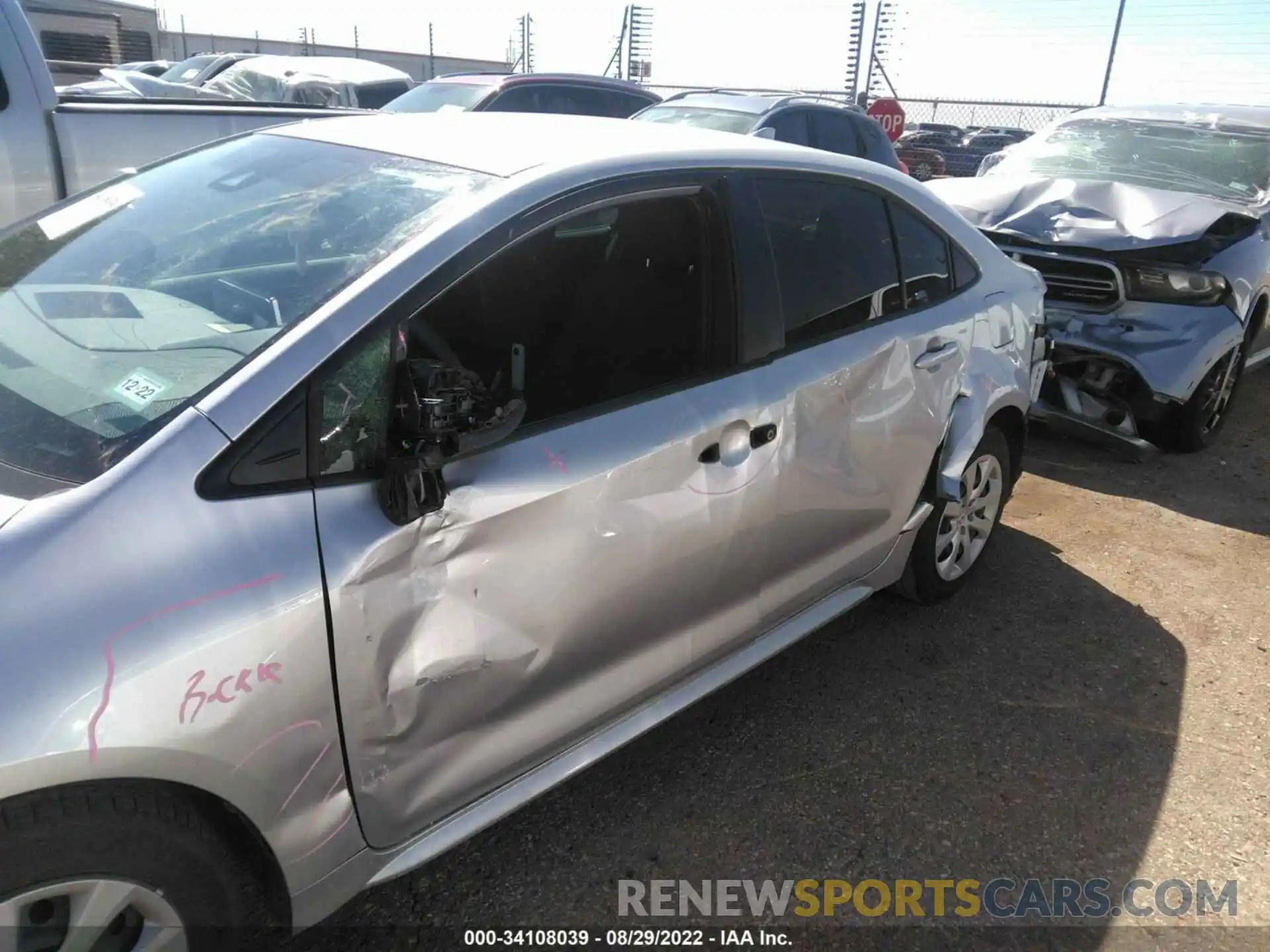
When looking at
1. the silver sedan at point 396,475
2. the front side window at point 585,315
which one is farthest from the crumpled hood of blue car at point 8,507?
the front side window at point 585,315

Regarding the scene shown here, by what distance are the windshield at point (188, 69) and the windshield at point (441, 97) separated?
6453 mm

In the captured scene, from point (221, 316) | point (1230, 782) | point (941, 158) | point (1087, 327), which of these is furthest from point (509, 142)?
point (941, 158)

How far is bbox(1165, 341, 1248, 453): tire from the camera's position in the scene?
530 cm

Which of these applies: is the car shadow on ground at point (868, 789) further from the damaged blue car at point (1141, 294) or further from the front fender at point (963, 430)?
the damaged blue car at point (1141, 294)

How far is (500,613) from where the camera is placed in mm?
1965

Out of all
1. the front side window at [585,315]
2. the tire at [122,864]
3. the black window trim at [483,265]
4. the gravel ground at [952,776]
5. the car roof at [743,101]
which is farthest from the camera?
the car roof at [743,101]

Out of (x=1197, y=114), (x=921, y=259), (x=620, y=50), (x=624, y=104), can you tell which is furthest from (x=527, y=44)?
(x=921, y=259)

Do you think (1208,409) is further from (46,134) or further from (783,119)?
(46,134)

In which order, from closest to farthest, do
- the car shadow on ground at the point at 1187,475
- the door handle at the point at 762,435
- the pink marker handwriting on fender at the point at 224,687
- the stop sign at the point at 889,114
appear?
the pink marker handwriting on fender at the point at 224,687
the door handle at the point at 762,435
the car shadow on ground at the point at 1187,475
the stop sign at the point at 889,114

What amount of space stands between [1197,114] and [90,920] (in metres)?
8.05

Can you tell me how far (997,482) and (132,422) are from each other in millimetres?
3122

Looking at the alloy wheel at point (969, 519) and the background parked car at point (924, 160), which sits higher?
the alloy wheel at point (969, 519)

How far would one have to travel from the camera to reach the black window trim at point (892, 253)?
258 cm

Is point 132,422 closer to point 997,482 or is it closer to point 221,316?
point 221,316
